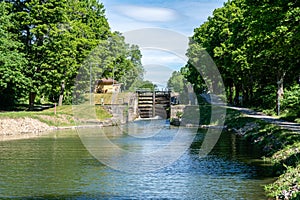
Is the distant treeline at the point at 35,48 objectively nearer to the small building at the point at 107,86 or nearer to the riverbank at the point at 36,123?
the riverbank at the point at 36,123

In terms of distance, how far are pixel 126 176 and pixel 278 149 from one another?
867cm

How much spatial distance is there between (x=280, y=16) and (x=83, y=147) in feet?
49.8

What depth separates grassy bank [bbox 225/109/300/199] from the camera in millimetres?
14641

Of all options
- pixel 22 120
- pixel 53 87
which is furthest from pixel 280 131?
pixel 53 87

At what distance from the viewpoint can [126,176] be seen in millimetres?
18938

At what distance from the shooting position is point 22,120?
40.0 metres

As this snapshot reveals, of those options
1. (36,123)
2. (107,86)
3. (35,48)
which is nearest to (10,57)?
(35,48)

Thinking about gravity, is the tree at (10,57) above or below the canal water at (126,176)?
A: above

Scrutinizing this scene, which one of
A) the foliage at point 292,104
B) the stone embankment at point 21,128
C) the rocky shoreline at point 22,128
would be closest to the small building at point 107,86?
the rocky shoreline at point 22,128

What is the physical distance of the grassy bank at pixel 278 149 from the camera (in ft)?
48.0

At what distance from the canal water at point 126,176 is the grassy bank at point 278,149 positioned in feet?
2.05

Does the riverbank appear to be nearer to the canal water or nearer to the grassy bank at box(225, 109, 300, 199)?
the canal water

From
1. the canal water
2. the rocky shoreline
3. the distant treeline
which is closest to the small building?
the distant treeline

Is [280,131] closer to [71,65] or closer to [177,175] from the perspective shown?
[177,175]
